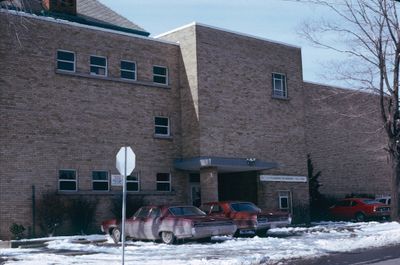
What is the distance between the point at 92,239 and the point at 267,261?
32.5 feet

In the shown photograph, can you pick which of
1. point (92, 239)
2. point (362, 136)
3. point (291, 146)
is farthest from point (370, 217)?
point (92, 239)

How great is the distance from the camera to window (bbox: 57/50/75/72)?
88.3ft

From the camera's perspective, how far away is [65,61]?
2706cm

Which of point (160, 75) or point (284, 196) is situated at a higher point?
point (160, 75)

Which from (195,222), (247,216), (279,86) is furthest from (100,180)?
(279,86)

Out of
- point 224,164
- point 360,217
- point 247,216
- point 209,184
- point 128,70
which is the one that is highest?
point 128,70

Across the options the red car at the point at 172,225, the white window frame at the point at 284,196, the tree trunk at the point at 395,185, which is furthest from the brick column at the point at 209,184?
the tree trunk at the point at 395,185

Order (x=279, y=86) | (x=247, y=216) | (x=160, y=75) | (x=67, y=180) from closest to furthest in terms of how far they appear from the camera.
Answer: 1. (x=247, y=216)
2. (x=67, y=180)
3. (x=160, y=75)
4. (x=279, y=86)

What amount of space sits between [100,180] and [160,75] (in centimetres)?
589

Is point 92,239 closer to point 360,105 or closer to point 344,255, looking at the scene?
point 344,255

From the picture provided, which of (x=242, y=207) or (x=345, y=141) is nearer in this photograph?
(x=242, y=207)

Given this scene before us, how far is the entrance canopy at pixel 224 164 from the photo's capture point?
28.2 m

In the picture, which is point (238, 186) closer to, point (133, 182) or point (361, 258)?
point (133, 182)

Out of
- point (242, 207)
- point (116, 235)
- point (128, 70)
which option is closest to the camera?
point (116, 235)
